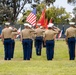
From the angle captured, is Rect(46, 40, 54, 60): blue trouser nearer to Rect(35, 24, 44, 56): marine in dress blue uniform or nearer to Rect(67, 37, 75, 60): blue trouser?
Rect(67, 37, 75, 60): blue trouser

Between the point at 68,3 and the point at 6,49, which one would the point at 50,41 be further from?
the point at 68,3

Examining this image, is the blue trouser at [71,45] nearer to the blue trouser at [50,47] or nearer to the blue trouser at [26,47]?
the blue trouser at [50,47]

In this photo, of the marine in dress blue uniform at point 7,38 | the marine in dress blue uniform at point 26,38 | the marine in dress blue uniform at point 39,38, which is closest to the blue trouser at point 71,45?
the marine in dress blue uniform at point 26,38

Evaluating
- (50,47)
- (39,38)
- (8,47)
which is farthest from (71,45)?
(39,38)

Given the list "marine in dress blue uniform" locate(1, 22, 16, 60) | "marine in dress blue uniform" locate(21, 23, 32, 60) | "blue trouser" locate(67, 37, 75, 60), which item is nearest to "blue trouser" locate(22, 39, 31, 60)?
"marine in dress blue uniform" locate(21, 23, 32, 60)

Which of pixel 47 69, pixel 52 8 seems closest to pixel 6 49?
pixel 47 69

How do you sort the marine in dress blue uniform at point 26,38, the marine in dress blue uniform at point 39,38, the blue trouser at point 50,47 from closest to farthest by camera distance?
the blue trouser at point 50,47 → the marine in dress blue uniform at point 26,38 → the marine in dress blue uniform at point 39,38

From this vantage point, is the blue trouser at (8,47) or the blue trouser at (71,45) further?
the blue trouser at (8,47)

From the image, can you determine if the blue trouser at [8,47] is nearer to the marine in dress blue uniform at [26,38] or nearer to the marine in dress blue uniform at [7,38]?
the marine in dress blue uniform at [7,38]

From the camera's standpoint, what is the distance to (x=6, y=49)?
64.0 ft

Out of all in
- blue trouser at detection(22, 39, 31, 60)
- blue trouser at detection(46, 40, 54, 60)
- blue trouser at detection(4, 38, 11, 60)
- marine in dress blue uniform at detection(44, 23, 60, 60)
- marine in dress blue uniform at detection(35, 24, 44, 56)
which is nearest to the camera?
marine in dress blue uniform at detection(44, 23, 60, 60)

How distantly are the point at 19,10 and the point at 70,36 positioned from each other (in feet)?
175

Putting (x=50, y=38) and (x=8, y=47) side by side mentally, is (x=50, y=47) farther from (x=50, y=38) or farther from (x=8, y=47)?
(x=8, y=47)

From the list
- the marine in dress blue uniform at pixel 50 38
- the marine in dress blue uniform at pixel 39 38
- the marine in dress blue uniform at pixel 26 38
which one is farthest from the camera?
the marine in dress blue uniform at pixel 39 38
